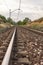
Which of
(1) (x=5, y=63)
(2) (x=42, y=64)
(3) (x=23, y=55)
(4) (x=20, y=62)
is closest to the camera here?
(1) (x=5, y=63)

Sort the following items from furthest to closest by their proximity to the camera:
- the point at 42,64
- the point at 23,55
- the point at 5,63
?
the point at 23,55 → the point at 42,64 → the point at 5,63

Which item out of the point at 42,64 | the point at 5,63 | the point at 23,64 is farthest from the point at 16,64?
the point at 5,63

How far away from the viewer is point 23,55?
256 inches

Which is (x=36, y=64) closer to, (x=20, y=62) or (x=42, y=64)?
(x=42, y=64)

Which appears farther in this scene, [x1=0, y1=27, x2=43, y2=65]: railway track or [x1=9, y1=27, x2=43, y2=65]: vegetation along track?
[x1=9, y1=27, x2=43, y2=65]: vegetation along track

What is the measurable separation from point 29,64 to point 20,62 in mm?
340

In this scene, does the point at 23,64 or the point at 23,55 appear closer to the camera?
the point at 23,64

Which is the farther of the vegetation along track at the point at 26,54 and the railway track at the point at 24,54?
the vegetation along track at the point at 26,54

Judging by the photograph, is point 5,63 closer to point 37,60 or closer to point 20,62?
point 20,62

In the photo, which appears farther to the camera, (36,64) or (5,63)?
(36,64)

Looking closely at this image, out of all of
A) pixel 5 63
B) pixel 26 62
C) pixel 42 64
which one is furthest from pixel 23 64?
pixel 5 63

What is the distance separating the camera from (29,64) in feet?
16.8

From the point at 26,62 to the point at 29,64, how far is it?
0.76 feet

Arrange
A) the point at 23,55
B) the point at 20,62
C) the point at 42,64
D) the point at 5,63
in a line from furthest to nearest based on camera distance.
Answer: the point at 23,55, the point at 20,62, the point at 42,64, the point at 5,63
